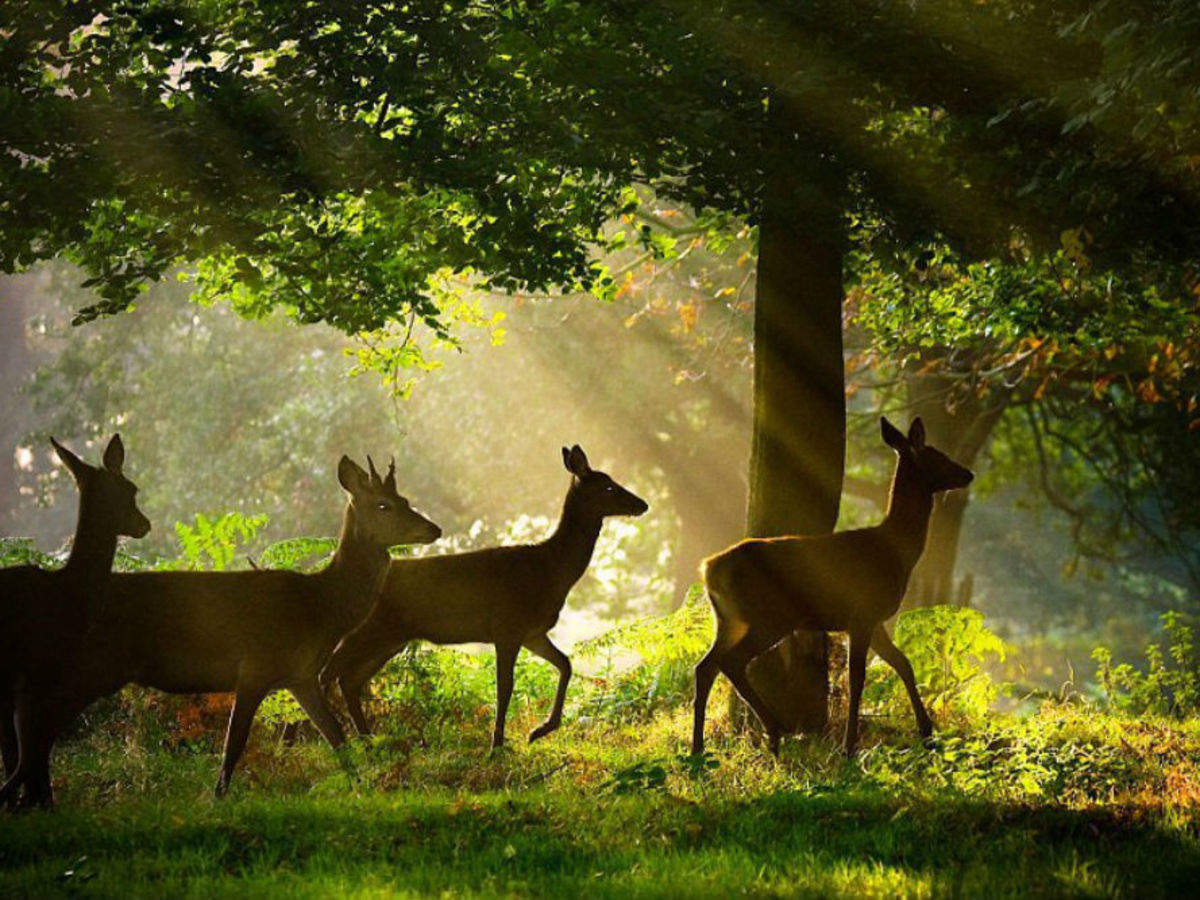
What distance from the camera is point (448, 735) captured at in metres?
11.3

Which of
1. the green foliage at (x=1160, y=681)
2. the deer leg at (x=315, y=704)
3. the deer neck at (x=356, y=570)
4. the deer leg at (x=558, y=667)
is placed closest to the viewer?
the deer leg at (x=315, y=704)

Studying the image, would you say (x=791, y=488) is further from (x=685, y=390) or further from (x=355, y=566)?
(x=685, y=390)

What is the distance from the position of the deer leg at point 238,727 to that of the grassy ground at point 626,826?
0.64 feet

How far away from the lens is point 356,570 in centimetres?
939

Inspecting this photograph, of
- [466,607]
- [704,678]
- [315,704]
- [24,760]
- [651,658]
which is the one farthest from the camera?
[651,658]

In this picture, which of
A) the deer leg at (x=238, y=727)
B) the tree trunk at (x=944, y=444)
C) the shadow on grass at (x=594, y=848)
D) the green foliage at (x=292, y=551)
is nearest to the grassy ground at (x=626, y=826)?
the shadow on grass at (x=594, y=848)

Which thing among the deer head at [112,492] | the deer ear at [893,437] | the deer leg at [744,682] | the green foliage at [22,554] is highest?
the deer ear at [893,437]

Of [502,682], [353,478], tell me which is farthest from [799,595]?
[353,478]

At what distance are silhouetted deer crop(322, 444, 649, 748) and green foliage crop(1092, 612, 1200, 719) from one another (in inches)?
224

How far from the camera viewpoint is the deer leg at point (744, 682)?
10039mm

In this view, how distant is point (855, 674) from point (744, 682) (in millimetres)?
771

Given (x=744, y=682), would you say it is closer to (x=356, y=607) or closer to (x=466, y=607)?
(x=466, y=607)

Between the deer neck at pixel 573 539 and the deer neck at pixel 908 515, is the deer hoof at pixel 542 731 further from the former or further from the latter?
the deer neck at pixel 908 515

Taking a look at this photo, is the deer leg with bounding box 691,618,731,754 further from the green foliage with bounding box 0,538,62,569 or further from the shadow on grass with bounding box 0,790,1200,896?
the green foliage with bounding box 0,538,62,569
